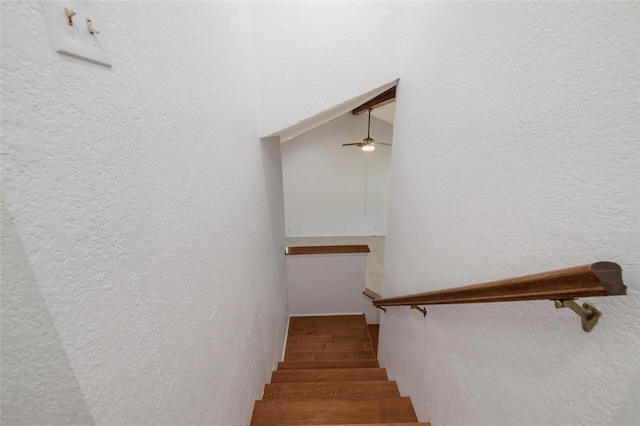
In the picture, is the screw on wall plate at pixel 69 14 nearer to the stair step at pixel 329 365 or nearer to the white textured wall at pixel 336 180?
the stair step at pixel 329 365

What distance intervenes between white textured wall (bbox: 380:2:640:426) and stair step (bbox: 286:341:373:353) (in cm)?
194

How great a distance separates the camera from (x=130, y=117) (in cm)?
57

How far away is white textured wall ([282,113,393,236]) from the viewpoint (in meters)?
5.61

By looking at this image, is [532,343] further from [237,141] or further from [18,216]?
[237,141]

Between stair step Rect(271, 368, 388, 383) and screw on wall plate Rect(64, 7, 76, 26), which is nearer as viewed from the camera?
screw on wall plate Rect(64, 7, 76, 26)

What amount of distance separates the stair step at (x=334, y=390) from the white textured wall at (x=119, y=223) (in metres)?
0.76

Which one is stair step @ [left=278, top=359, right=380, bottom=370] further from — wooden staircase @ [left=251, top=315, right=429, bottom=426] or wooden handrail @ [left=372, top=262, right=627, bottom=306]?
wooden handrail @ [left=372, top=262, right=627, bottom=306]

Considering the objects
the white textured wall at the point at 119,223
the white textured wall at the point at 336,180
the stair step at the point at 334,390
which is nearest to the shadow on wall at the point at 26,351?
the white textured wall at the point at 119,223

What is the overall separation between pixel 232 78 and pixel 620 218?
1.42 m

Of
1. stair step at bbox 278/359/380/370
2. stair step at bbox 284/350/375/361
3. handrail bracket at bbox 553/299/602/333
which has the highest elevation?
handrail bracket at bbox 553/299/602/333

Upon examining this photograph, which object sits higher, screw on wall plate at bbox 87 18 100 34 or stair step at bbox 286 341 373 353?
screw on wall plate at bbox 87 18 100 34

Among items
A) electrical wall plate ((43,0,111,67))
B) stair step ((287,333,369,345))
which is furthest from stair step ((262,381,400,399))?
electrical wall plate ((43,0,111,67))

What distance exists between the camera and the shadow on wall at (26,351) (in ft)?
1.10

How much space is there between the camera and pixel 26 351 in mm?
359
